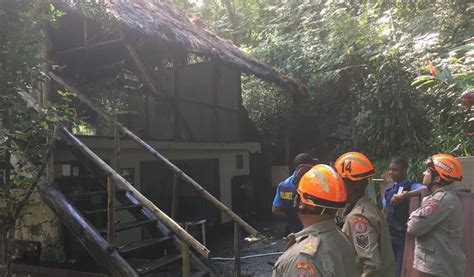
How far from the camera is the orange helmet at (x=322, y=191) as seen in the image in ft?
7.01

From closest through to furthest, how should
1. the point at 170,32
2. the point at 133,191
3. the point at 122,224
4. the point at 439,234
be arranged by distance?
the point at 439,234
the point at 133,191
the point at 122,224
the point at 170,32

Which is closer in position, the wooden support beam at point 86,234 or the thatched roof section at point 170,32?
the wooden support beam at point 86,234

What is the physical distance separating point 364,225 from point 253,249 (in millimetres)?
5709

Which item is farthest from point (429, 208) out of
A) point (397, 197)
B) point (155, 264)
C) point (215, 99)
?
point (215, 99)

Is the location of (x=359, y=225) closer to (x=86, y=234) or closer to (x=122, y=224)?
(x=86, y=234)

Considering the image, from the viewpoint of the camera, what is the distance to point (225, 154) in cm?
1105

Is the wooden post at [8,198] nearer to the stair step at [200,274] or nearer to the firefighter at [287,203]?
the stair step at [200,274]

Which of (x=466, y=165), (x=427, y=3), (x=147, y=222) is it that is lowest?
(x=147, y=222)

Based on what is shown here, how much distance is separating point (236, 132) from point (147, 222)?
6.22 meters

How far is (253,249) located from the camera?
330 inches

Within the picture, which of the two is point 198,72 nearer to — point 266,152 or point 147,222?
point 266,152

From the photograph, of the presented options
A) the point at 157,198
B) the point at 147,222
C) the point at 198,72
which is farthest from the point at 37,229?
the point at 198,72

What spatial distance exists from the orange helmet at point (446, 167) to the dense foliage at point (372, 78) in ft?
6.86

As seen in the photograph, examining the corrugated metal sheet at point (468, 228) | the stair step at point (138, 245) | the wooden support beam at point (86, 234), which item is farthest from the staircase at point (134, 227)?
the corrugated metal sheet at point (468, 228)
